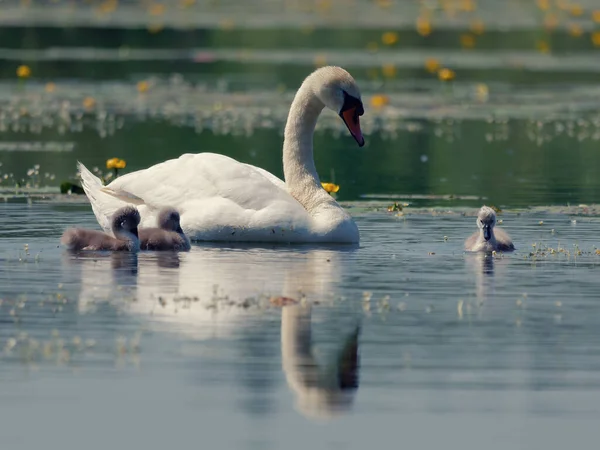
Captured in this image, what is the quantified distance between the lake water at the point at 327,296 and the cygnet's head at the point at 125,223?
10.5 inches

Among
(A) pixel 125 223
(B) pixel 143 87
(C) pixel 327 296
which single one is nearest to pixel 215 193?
(A) pixel 125 223

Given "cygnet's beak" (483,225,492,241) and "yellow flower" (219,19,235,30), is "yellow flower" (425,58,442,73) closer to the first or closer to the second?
"yellow flower" (219,19,235,30)

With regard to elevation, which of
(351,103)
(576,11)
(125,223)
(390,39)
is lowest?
(125,223)

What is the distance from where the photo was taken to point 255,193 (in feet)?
53.3

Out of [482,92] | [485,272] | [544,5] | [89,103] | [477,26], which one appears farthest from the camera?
[544,5]

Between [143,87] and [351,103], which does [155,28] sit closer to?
[143,87]

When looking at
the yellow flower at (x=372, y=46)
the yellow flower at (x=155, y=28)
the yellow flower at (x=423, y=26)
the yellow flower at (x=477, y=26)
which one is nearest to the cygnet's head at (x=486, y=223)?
the yellow flower at (x=372, y=46)

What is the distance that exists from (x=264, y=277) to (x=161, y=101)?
64.0ft

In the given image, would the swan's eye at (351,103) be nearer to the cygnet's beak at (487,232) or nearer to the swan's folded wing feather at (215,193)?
the swan's folded wing feather at (215,193)

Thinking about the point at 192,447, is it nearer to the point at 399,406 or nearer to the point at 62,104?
the point at 399,406

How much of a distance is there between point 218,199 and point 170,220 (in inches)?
27.0

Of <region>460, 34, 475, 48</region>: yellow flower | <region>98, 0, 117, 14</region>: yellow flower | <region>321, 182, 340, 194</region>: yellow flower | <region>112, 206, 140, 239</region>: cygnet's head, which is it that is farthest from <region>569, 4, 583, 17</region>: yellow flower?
<region>112, 206, 140, 239</region>: cygnet's head

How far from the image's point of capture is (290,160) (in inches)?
675

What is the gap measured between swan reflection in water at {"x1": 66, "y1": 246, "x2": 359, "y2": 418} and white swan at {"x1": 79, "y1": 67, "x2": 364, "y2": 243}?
0.29 meters
